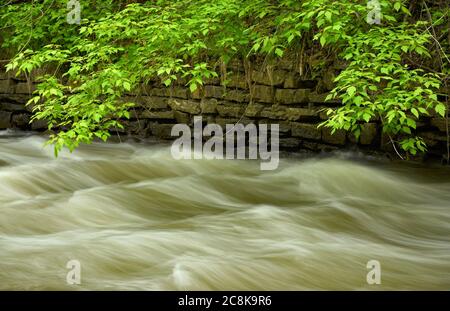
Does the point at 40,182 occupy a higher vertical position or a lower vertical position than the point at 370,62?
lower

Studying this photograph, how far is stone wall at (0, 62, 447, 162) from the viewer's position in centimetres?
717

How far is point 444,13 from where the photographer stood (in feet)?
20.0

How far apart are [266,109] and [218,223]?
10.5ft

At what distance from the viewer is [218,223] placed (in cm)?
484

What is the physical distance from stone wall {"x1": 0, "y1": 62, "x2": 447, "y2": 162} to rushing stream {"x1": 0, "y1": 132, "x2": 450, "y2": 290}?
0.27m

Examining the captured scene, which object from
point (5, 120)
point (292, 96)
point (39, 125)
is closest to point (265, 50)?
point (292, 96)

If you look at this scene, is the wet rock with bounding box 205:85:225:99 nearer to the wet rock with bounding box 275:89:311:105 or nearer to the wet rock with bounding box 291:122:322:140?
the wet rock with bounding box 275:89:311:105

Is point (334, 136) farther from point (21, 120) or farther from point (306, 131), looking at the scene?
point (21, 120)

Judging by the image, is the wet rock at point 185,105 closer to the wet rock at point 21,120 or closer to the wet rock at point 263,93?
the wet rock at point 263,93
